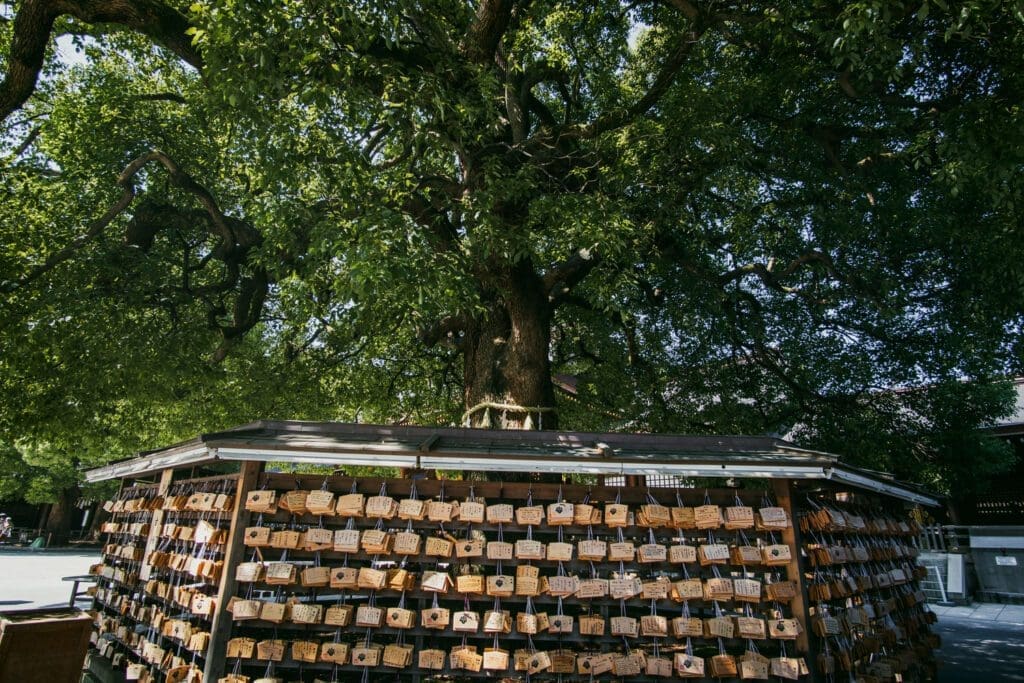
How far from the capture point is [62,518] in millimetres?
30547

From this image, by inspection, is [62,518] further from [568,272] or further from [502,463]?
[502,463]

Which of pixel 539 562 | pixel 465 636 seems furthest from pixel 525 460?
pixel 465 636

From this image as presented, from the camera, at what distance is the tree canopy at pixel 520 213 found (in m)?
6.91

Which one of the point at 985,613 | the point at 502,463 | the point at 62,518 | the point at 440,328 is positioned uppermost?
the point at 440,328

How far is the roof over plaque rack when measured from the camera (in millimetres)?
5336

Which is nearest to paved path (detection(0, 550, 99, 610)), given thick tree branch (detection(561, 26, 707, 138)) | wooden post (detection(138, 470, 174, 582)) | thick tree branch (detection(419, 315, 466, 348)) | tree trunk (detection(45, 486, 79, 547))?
tree trunk (detection(45, 486, 79, 547))

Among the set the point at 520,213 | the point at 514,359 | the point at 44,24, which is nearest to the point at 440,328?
the point at 514,359

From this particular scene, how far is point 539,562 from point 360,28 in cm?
611

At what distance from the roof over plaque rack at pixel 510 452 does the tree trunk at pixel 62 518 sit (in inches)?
1221

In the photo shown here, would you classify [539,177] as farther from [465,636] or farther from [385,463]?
[465,636]

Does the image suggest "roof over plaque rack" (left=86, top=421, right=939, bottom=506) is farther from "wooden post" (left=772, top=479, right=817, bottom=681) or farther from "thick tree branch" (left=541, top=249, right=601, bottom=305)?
"thick tree branch" (left=541, top=249, right=601, bottom=305)

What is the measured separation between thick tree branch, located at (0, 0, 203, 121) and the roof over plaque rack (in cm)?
466

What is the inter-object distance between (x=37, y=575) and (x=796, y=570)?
2232 cm

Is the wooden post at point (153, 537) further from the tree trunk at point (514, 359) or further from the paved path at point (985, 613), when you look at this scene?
the paved path at point (985, 613)
